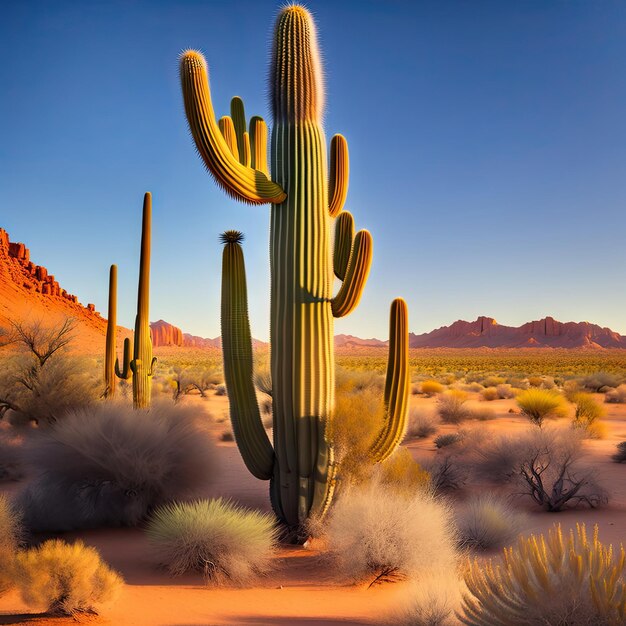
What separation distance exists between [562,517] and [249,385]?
5.29 m

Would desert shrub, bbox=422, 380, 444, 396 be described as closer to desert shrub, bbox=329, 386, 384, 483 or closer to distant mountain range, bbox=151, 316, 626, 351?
desert shrub, bbox=329, 386, 384, 483

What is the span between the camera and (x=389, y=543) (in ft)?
22.0

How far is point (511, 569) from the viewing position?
14.5 ft

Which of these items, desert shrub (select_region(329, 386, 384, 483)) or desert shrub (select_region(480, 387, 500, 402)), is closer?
desert shrub (select_region(329, 386, 384, 483))

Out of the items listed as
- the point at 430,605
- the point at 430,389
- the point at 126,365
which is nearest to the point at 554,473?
the point at 430,605

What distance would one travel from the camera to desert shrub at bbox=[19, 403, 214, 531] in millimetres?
8531

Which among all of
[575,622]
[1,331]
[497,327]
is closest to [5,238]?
[1,331]

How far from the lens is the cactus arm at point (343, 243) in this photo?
945cm

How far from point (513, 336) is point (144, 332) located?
534 ft

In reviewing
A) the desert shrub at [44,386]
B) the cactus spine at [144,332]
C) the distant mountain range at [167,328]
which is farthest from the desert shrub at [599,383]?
the distant mountain range at [167,328]

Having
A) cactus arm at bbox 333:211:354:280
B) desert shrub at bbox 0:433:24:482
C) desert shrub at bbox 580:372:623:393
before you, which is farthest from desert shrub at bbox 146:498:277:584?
desert shrub at bbox 580:372:623:393

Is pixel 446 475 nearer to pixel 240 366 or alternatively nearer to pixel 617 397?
pixel 240 366

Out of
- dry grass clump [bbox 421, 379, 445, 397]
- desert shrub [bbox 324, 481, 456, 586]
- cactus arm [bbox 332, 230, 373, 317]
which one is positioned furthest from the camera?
dry grass clump [bbox 421, 379, 445, 397]

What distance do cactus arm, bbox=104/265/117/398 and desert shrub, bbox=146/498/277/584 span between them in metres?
10.8
